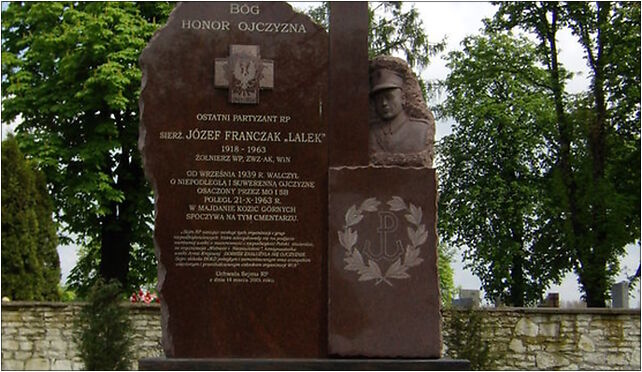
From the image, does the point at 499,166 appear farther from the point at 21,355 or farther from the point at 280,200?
the point at 280,200

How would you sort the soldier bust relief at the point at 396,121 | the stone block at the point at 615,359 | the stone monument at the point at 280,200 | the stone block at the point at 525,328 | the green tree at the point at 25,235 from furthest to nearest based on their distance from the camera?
the green tree at the point at 25,235
the stone block at the point at 525,328
the stone block at the point at 615,359
the soldier bust relief at the point at 396,121
the stone monument at the point at 280,200

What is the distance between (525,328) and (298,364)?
7641mm

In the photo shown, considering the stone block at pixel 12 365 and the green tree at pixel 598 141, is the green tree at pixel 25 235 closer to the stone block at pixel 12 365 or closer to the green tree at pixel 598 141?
the stone block at pixel 12 365

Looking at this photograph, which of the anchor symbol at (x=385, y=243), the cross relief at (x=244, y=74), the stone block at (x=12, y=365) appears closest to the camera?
the anchor symbol at (x=385, y=243)

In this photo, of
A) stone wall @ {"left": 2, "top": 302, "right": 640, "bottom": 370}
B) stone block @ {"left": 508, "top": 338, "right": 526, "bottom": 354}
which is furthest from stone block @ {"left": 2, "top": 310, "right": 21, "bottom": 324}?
stone block @ {"left": 508, "top": 338, "right": 526, "bottom": 354}

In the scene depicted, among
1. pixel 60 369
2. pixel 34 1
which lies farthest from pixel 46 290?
pixel 34 1

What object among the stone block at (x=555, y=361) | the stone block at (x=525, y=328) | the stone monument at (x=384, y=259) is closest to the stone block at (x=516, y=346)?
the stone block at (x=525, y=328)

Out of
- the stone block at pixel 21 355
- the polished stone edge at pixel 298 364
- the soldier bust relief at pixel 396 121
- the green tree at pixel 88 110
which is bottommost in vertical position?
the stone block at pixel 21 355

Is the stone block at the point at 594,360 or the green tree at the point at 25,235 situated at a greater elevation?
the green tree at the point at 25,235

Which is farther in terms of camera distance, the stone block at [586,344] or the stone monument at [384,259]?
the stone block at [586,344]

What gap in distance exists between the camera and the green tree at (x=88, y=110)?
18.8m

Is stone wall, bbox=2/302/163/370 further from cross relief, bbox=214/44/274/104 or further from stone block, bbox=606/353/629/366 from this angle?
cross relief, bbox=214/44/274/104

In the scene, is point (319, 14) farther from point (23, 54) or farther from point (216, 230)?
point (216, 230)

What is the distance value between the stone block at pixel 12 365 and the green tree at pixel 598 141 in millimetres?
11051
